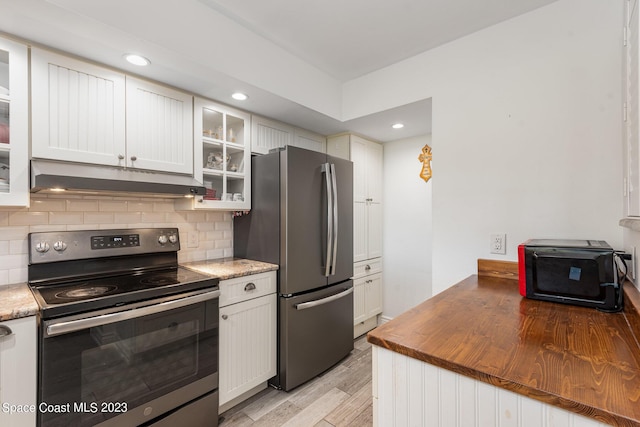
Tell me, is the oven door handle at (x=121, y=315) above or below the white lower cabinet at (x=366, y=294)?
above

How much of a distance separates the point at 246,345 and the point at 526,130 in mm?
2238

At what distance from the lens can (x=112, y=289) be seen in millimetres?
1566

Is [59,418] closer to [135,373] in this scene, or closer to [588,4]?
[135,373]

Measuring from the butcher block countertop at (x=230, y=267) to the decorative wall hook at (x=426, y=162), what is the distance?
5.98 ft

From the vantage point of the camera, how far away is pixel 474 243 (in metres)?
1.99

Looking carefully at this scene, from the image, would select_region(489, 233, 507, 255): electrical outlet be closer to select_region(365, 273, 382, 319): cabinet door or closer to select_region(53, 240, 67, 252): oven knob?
select_region(365, 273, 382, 319): cabinet door

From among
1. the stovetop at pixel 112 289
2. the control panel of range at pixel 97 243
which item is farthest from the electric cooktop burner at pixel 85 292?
the control panel of range at pixel 97 243

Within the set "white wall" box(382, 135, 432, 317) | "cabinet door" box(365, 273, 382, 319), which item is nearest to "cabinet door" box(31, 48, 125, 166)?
"cabinet door" box(365, 273, 382, 319)

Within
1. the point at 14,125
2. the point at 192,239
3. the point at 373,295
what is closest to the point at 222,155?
the point at 192,239

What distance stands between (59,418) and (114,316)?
43 centimetres

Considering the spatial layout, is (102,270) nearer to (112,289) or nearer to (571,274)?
(112,289)

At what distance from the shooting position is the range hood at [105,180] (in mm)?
1480

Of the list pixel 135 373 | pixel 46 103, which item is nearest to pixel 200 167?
pixel 46 103

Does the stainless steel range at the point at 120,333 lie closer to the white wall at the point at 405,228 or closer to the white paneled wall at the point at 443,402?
the white paneled wall at the point at 443,402
